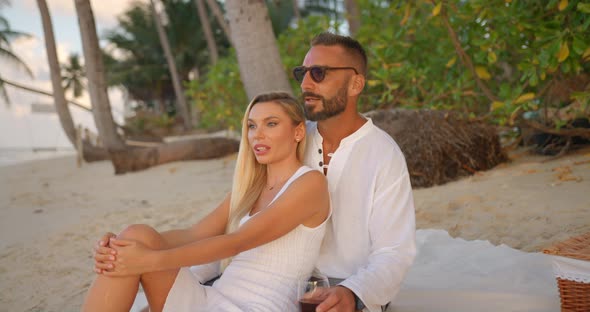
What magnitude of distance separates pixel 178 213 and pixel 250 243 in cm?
443

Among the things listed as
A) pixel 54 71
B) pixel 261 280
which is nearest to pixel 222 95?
pixel 54 71

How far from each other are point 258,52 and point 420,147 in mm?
2188

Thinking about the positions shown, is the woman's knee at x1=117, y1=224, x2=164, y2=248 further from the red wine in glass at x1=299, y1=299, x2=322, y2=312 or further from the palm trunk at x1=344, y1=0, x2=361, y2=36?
the palm trunk at x1=344, y1=0, x2=361, y2=36

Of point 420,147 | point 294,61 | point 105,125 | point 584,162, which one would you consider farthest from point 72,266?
point 105,125

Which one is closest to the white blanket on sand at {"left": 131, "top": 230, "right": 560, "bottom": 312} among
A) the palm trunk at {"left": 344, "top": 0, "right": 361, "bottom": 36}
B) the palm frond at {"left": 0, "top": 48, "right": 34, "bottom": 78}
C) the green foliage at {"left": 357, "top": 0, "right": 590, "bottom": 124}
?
the green foliage at {"left": 357, "top": 0, "right": 590, "bottom": 124}

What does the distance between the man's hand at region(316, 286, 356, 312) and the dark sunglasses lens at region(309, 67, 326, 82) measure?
1097mm

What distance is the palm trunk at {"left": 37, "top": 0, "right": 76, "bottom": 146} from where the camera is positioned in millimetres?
13148

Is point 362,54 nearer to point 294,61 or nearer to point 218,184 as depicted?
point 294,61

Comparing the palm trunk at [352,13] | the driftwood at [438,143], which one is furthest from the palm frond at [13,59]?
the driftwood at [438,143]

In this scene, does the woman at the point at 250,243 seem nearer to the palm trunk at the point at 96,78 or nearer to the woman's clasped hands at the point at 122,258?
the woman's clasped hands at the point at 122,258

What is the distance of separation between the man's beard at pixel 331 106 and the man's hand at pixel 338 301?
96 centimetres

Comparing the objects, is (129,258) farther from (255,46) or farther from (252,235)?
(255,46)

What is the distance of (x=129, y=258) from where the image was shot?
7.57 feet

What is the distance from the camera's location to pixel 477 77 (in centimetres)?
571
